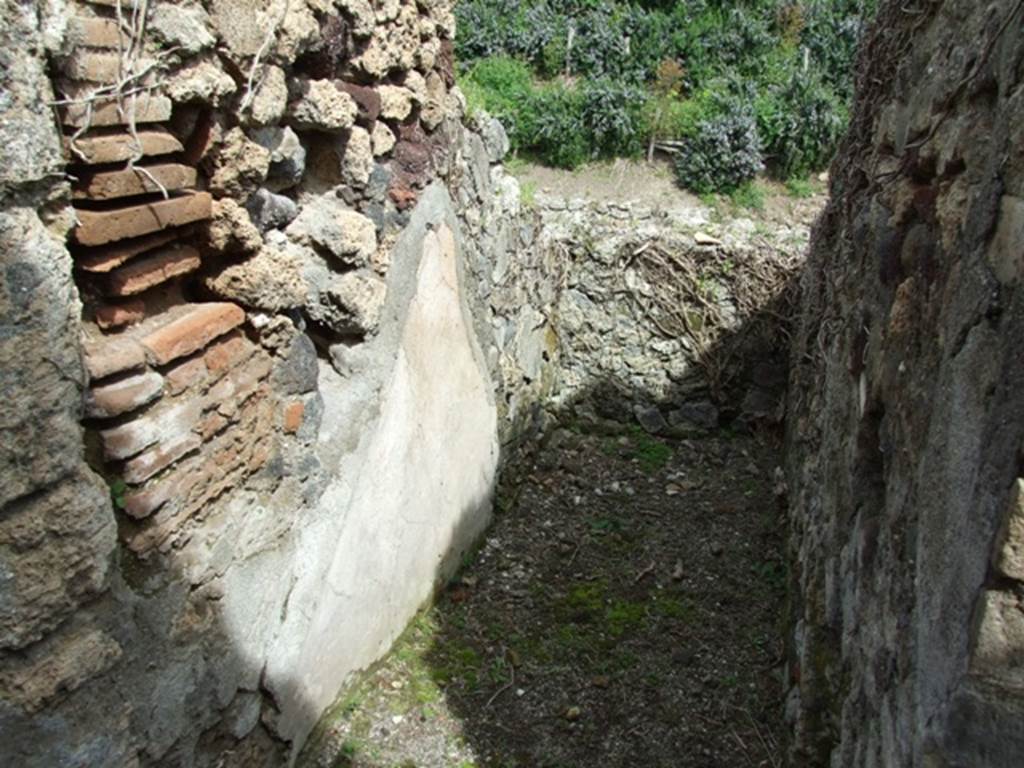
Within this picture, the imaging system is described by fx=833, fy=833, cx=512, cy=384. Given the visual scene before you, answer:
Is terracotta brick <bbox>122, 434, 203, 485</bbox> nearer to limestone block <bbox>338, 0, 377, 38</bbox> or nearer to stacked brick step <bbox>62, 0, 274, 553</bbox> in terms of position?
stacked brick step <bbox>62, 0, 274, 553</bbox>

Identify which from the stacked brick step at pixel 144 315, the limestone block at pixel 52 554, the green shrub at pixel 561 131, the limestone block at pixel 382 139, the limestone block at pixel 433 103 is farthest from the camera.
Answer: the green shrub at pixel 561 131

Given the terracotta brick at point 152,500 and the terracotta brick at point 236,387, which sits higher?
the terracotta brick at point 236,387

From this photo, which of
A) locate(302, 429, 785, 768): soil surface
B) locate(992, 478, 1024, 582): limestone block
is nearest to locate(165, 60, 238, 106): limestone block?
locate(992, 478, 1024, 582): limestone block

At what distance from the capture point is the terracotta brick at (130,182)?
167 cm

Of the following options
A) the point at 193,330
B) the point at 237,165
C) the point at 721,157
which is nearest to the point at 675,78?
the point at 721,157

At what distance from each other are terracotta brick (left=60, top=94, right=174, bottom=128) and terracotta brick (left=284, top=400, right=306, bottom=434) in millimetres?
905

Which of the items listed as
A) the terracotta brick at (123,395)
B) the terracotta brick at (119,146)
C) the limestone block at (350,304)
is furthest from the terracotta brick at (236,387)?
the terracotta brick at (119,146)

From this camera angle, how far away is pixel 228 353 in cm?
217

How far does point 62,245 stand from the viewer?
1.55 metres

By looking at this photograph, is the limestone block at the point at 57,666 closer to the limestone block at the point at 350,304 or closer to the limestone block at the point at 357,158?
the limestone block at the point at 350,304

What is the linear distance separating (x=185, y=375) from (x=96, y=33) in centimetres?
76

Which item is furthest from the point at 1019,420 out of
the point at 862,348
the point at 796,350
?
the point at 796,350

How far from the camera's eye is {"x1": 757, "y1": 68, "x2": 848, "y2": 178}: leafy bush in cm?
661

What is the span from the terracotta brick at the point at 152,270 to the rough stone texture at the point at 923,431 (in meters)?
1.68
